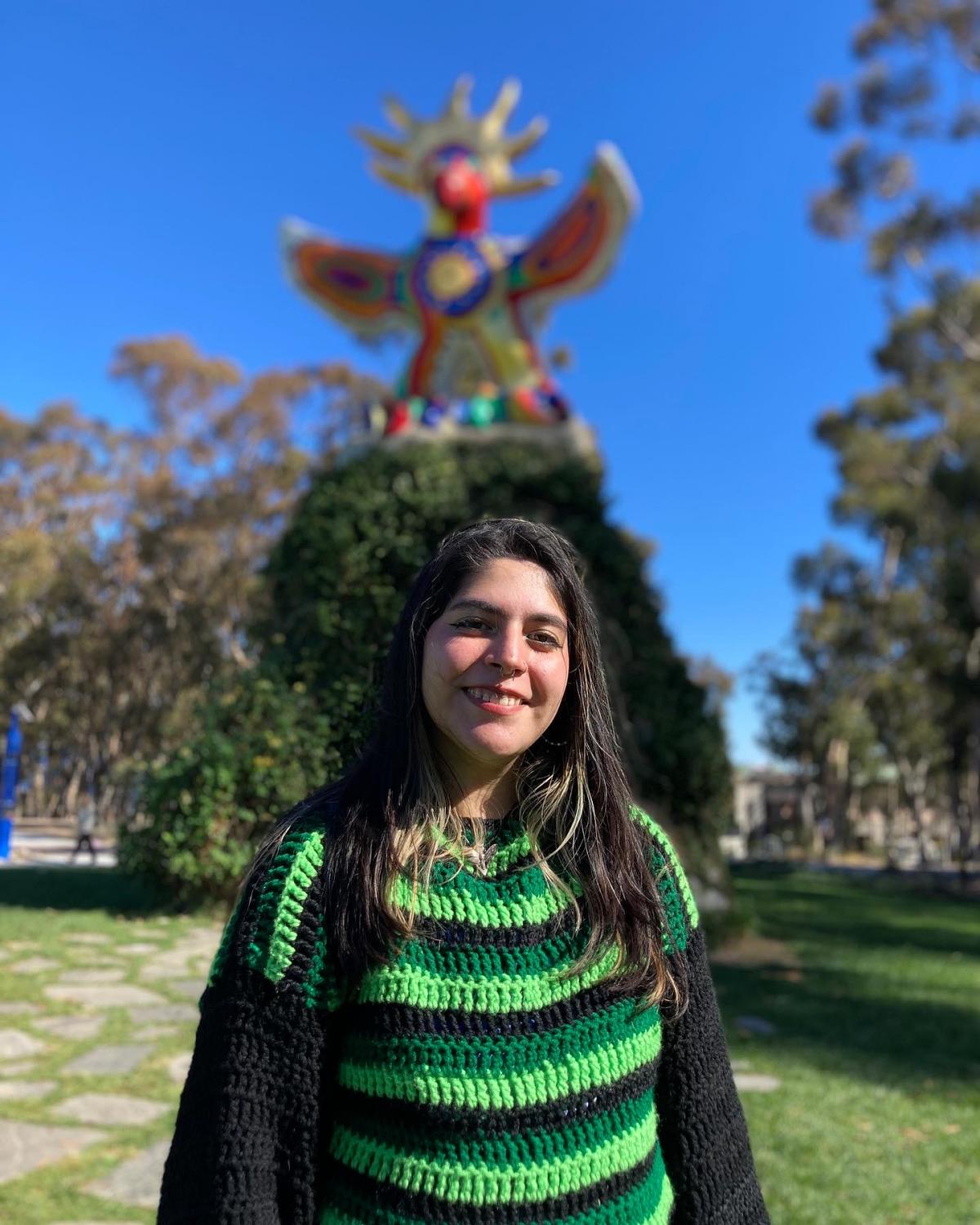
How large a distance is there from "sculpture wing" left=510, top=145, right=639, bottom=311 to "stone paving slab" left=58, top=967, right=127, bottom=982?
789cm

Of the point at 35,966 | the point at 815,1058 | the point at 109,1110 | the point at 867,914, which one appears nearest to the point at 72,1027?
the point at 109,1110

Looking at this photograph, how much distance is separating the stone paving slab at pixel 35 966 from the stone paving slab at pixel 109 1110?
2.41 meters

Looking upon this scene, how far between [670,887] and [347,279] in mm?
10446

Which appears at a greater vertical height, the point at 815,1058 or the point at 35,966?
the point at 35,966

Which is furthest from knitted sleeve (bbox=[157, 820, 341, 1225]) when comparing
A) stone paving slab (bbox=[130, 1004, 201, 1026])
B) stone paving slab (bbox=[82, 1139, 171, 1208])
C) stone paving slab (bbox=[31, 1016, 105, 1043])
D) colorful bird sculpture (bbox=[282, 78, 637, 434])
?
colorful bird sculpture (bbox=[282, 78, 637, 434])

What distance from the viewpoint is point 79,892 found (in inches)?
378

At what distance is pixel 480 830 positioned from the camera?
131 centimetres

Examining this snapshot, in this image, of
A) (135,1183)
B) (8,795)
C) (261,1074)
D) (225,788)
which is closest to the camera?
(261,1074)

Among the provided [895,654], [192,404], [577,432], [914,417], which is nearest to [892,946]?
[577,432]

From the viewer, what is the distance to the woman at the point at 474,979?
1117mm

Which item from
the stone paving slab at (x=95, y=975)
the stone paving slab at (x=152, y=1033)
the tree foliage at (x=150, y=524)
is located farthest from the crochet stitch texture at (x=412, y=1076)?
the tree foliage at (x=150, y=524)

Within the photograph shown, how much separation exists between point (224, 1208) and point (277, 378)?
841 inches

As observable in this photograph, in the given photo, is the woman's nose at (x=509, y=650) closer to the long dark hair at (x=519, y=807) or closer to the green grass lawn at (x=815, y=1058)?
the long dark hair at (x=519, y=807)

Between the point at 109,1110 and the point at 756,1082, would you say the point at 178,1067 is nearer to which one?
the point at 109,1110
